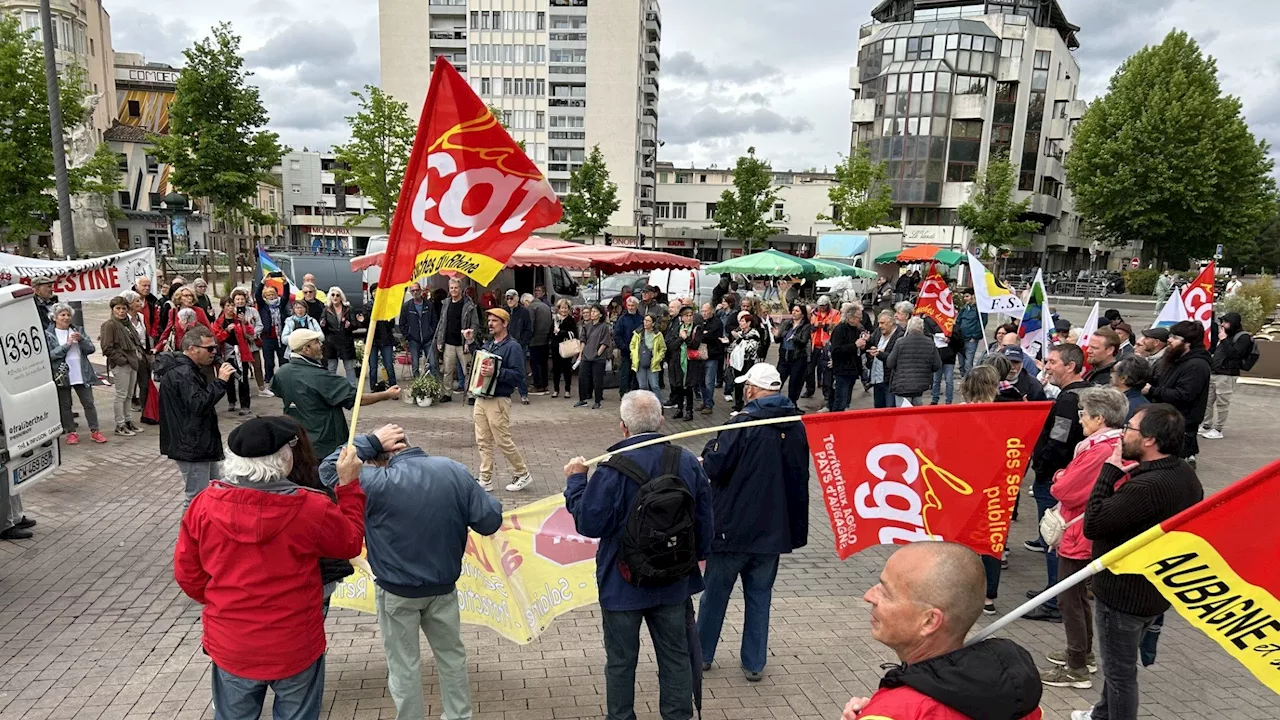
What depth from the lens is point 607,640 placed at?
360cm

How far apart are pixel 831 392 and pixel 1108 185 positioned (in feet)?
120

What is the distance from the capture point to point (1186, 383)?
24.2 feet

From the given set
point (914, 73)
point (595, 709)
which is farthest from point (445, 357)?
point (914, 73)

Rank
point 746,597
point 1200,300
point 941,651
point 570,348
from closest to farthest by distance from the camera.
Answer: point 941,651, point 746,597, point 1200,300, point 570,348

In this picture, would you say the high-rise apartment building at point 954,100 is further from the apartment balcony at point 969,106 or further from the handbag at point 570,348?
the handbag at point 570,348

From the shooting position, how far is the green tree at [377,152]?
30406 mm

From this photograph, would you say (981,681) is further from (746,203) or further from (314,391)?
(746,203)

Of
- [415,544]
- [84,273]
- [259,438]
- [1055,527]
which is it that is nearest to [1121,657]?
[1055,527]

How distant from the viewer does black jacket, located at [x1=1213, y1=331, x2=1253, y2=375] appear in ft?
32.5

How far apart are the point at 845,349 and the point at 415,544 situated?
861 centimetres

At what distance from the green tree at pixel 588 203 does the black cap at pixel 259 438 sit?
168 feet

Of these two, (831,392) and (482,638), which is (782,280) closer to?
(831,392)

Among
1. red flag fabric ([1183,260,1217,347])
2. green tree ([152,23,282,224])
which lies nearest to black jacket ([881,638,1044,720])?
red flag fabric ([1183,260,1217,347])

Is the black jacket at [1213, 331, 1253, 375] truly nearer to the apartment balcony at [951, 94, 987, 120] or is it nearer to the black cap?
the black cap
